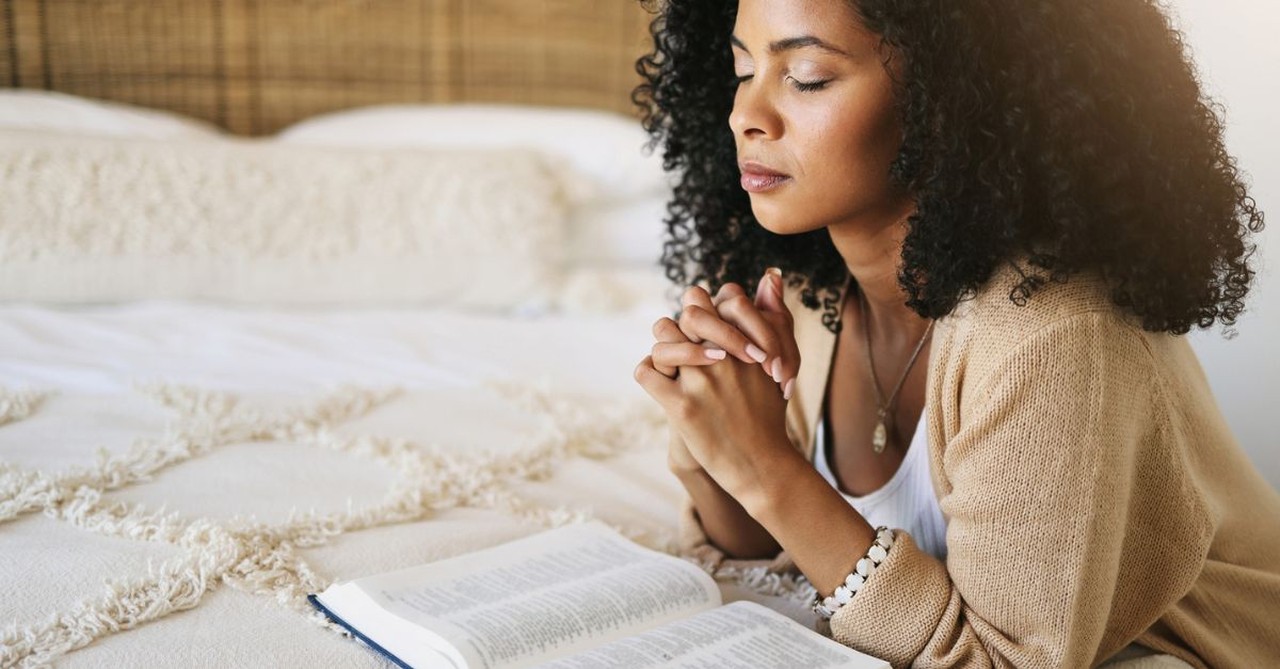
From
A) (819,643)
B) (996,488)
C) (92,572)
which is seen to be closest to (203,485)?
(92,572)

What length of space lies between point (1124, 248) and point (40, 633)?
875mm

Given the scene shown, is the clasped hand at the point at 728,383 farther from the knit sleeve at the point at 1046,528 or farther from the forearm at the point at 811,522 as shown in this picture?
the knit sleeve at the point at 1046,528

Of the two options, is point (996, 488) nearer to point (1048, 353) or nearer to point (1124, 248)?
point (1048, 353)

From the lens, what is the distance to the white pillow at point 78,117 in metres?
1.88

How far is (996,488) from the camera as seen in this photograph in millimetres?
840

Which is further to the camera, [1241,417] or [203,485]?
[1241,417]

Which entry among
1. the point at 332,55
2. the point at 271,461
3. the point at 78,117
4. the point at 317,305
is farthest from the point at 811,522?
the point at 332,55

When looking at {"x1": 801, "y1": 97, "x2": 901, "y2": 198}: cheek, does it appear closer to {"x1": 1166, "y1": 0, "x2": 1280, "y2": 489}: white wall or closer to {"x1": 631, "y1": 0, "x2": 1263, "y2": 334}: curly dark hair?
{"x1": 631, "y1": 0, "x2": 1263, "y2": 334}: curly dark hair

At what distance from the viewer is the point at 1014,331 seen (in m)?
0.87

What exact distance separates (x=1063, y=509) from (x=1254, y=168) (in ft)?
2.82

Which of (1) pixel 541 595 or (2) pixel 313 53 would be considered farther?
(2) pixel 313 53

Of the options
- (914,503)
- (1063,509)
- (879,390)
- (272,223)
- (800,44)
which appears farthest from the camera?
(272,223)

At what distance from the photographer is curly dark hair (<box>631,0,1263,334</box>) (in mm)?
872

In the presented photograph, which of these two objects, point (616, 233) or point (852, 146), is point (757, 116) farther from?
point (616, 233)
